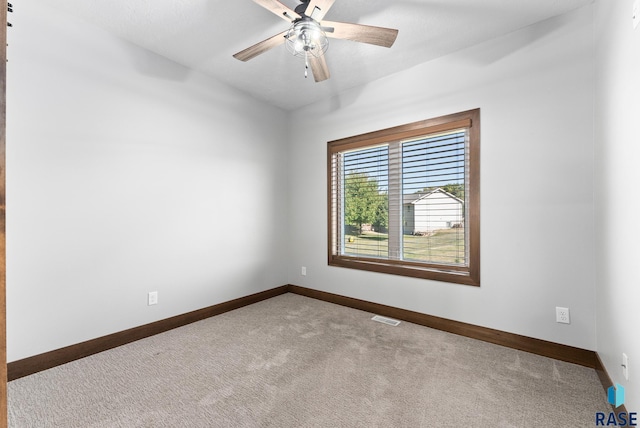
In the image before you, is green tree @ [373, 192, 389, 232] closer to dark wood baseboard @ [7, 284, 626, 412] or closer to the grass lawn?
the grass lawn

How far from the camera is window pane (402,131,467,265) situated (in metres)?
2.70

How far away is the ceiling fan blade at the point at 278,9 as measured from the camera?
167cm

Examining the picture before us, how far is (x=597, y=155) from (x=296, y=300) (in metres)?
3.15

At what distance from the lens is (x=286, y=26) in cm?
228

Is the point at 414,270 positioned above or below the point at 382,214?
below

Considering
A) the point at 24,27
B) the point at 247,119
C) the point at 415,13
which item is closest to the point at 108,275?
the point at 24,27

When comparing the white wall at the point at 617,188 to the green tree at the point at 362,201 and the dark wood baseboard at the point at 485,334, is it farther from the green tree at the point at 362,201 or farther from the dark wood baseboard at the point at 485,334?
the green tree at the point at 362,201

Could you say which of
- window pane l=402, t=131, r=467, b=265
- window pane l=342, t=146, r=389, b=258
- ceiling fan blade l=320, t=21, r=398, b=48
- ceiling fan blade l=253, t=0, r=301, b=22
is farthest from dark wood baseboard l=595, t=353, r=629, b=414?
ceiling fan blade l=253, t=0, r=301, b=22

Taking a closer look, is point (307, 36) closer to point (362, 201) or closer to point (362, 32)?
point (362, 32)

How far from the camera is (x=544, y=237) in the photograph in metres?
2.20

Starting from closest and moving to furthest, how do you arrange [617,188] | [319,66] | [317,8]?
[617,188], [317,8], [319,66]

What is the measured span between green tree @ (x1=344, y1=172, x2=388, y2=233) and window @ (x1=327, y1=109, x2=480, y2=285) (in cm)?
1

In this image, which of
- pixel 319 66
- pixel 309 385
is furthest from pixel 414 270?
pixel 319 66

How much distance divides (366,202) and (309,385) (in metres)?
2.11
